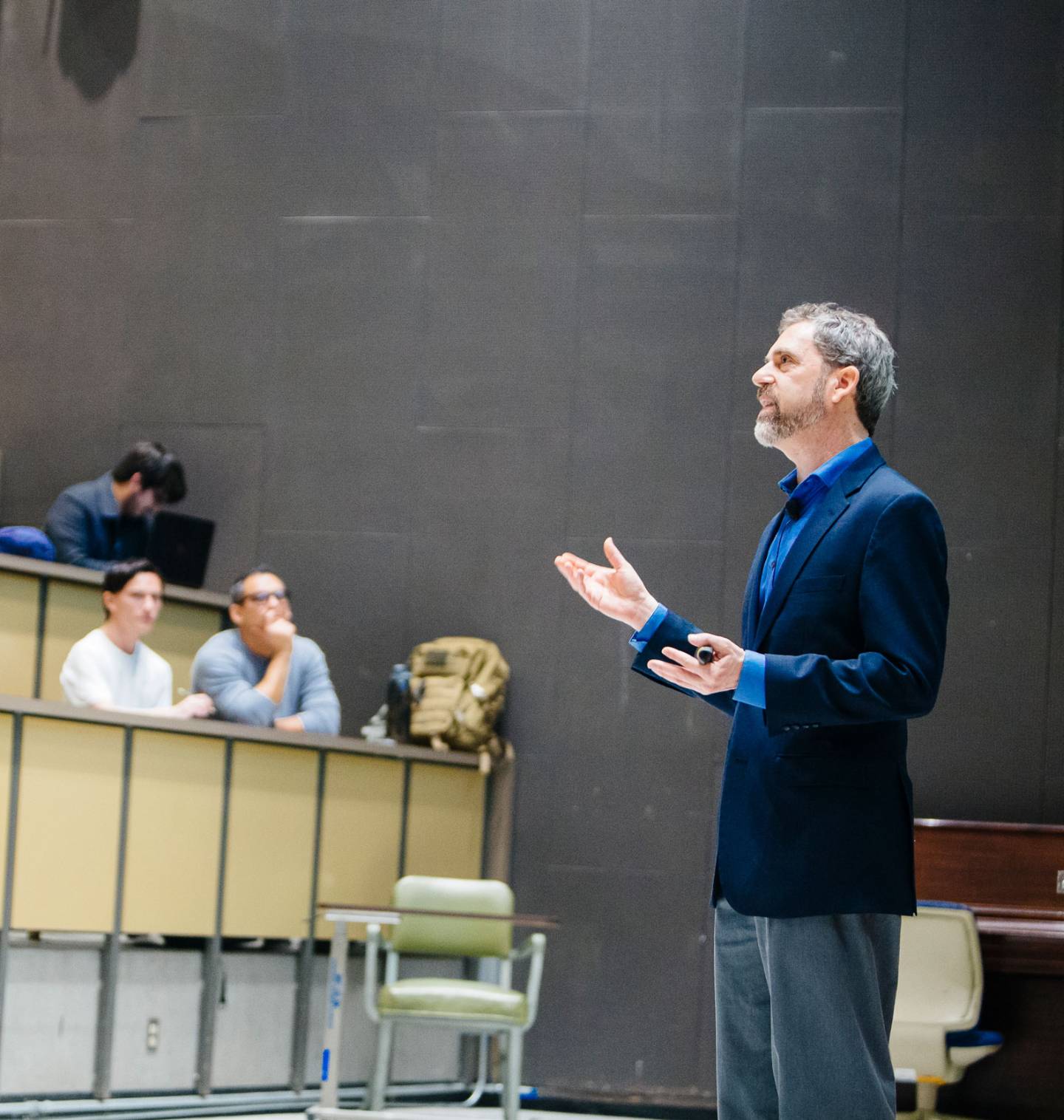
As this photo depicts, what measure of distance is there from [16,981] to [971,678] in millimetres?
3721

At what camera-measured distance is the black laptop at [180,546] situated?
21.7 feet

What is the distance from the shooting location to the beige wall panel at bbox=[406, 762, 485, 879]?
6223 mm

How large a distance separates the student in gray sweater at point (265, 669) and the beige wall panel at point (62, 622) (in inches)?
21.4

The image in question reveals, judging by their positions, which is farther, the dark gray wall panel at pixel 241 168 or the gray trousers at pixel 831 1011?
the dark gray wall panel at pixel 241 168

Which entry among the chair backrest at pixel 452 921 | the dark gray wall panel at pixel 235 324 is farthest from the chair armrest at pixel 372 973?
the dark gray wall panel at pixel 235 324

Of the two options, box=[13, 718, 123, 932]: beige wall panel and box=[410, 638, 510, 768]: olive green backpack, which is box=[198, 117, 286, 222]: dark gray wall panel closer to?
box=[410, 638, 510, 768]: olive green backpack

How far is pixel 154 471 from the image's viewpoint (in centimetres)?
652

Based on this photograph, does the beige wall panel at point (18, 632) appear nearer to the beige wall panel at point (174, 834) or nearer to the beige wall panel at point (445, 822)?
the beige wall panel at point (174, 834)

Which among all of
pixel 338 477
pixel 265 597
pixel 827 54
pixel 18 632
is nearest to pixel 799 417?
pixel 265 597

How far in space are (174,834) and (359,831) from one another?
89 cm

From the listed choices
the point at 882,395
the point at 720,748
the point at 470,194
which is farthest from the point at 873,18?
the point at 882,395

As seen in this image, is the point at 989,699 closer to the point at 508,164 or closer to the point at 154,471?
the point at 508,164

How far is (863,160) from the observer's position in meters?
6.64

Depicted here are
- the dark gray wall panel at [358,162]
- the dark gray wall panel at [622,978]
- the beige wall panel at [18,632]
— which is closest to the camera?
the beige wall panel at [18,632]
